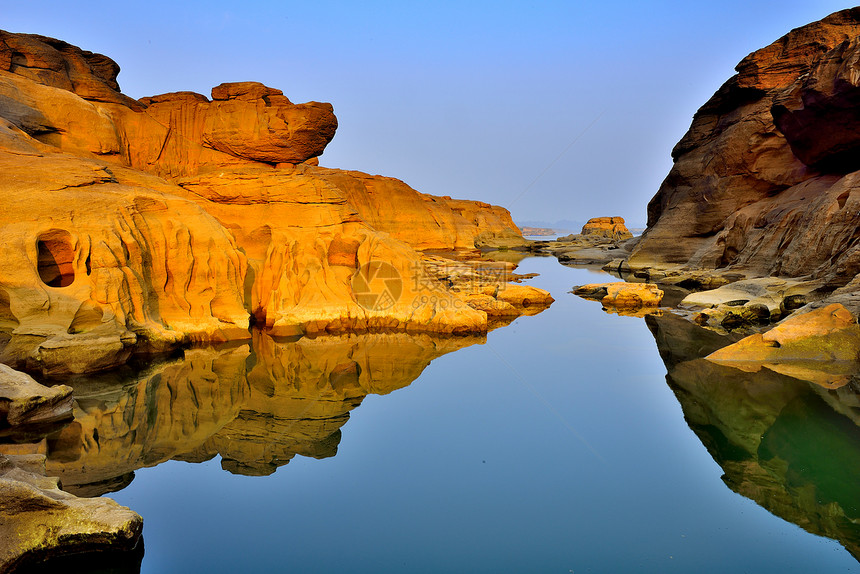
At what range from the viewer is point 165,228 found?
13383mm

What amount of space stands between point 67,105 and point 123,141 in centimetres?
337

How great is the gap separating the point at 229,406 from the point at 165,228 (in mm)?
6094

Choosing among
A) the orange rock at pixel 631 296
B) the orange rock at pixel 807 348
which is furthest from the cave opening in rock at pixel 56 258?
the orange rock at pixel 631 296

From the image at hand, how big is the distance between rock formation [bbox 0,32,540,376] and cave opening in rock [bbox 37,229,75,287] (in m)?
0.03

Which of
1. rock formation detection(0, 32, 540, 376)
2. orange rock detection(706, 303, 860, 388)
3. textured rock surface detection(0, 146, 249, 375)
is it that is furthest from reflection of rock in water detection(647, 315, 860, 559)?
textured rock surface detection(0, 146, 249, 375)

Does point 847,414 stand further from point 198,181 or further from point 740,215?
point 740,215

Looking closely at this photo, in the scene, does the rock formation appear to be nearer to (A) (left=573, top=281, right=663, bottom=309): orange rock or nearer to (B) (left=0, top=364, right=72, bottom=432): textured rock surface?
(B) (left=0, top=364, right=72, bottom=432): textured rock surface

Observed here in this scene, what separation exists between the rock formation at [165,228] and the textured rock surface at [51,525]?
248 inches

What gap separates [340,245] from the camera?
53.9 ft

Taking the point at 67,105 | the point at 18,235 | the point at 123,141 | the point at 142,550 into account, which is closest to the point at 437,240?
the point at 123,141

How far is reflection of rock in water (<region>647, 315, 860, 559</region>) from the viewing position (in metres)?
6.29

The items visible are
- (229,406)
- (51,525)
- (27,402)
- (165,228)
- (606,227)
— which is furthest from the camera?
(606,227)

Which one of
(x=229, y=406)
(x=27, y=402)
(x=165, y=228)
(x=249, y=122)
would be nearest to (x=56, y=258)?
(x=165, y=228)

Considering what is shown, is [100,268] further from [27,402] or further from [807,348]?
[807,348]
